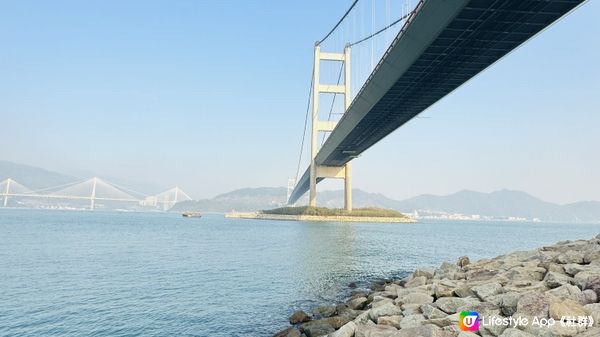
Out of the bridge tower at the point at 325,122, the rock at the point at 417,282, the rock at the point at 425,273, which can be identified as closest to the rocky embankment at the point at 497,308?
the rock at the point at 417,282

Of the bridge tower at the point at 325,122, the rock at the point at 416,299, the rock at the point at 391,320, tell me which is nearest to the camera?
the rock at the point at 391,320

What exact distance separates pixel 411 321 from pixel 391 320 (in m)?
0.43

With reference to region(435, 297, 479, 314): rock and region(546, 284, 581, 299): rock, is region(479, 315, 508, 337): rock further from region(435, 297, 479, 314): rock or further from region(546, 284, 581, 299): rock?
region(546, 284, 581, 299): rock

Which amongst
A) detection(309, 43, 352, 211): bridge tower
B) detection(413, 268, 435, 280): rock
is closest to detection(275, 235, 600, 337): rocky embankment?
detection(413, 268, 435, 280): rock

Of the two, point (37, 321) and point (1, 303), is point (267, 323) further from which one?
point (1, 303)

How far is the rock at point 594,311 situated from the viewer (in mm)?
5004

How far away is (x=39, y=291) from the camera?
12273 mm

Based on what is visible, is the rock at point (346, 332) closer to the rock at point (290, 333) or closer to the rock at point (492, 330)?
the rock at point (290, 333)

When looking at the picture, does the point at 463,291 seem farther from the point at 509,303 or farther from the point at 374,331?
the point at 374,331

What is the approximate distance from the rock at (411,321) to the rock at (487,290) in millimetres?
1278

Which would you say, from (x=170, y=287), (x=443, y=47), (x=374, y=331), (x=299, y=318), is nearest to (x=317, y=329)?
(x=299, y=318)

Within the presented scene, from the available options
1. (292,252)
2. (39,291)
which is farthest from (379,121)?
(39,291)

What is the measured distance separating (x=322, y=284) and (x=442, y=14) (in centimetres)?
1274

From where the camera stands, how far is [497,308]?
6195 millimetres
